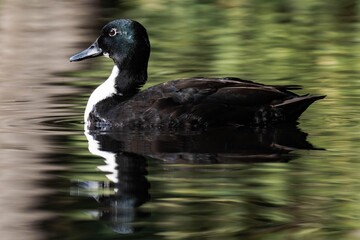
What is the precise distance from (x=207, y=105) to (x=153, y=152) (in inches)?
49.6

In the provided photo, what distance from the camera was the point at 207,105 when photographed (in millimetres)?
10812

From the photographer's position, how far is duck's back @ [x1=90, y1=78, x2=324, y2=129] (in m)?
10.8

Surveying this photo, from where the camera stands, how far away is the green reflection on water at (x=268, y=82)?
24.1 feet

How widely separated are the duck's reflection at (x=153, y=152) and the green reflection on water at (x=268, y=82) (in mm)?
132

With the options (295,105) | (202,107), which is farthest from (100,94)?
(295,105)

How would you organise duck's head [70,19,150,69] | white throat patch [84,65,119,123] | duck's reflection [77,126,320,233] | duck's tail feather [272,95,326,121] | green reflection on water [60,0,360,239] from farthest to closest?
duck's head [70,19,150,69], white throat patch [84,65,119,123], duck's tail feather [272,95,326,121], duck's reflection [77,126,320,233], green reflection on water [60,0,360,239]

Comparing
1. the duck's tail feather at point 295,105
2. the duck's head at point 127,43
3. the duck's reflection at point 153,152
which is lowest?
the duck's reflection at point 153,152

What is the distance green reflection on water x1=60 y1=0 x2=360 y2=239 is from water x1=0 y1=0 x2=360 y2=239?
0.02 m

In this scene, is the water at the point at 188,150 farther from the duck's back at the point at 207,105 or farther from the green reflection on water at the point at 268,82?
the duck's back at the point at 207,105

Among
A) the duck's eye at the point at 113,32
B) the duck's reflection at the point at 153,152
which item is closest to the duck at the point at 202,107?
the duck's reflection at the point at 153,152

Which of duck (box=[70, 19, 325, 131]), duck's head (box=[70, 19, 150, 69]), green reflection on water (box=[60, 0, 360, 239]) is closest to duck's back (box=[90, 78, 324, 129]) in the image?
duck (box=[70, 19, 325, 131])

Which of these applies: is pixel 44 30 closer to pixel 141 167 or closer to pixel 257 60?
pixel 257 60

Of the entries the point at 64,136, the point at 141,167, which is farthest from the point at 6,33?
the point at 141,167

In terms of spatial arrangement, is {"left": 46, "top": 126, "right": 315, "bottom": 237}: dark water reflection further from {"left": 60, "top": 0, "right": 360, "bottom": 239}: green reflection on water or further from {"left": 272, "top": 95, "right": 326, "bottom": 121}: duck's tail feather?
{"left": 272, "top": 95, "right": 326, "bottom": 121}: duck's tail feather
